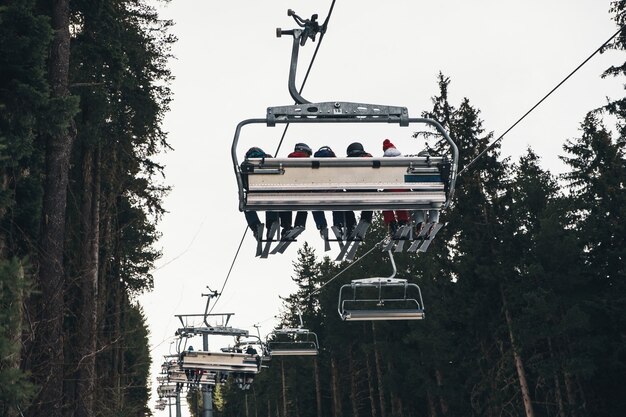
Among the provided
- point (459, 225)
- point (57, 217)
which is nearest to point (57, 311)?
point (57, 217)

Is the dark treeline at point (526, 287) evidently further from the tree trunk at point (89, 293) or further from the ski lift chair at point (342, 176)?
the ski lift chair at point (342, 176)

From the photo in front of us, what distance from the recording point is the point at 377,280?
1290 cm

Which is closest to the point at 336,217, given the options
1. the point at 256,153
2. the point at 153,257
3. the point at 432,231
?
the point at 432,231

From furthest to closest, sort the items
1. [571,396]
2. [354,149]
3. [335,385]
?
1. [335,385]
2. [571,396]
3. [354,149]

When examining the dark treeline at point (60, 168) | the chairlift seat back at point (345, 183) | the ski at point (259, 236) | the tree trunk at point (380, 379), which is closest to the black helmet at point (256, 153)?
the chairlift seat back at point (345, 183)

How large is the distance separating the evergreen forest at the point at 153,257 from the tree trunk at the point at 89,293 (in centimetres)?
6

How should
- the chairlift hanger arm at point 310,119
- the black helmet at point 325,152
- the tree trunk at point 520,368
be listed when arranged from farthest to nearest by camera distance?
the tree trunk at point 520,368 < the black helmet at point 325,152 < the chairlift hanger arm at point 310,119

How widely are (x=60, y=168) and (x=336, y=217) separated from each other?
595 centimetres

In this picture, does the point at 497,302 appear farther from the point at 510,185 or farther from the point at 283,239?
the point at 283,239

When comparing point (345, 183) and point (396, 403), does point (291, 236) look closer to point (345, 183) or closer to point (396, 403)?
point (345, 183)

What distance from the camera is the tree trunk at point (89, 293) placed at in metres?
10.7

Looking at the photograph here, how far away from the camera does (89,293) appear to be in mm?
14117

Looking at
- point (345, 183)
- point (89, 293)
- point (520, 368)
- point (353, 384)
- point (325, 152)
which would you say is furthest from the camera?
point (353, 384)

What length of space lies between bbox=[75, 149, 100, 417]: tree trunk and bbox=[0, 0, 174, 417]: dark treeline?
1.4 inches
